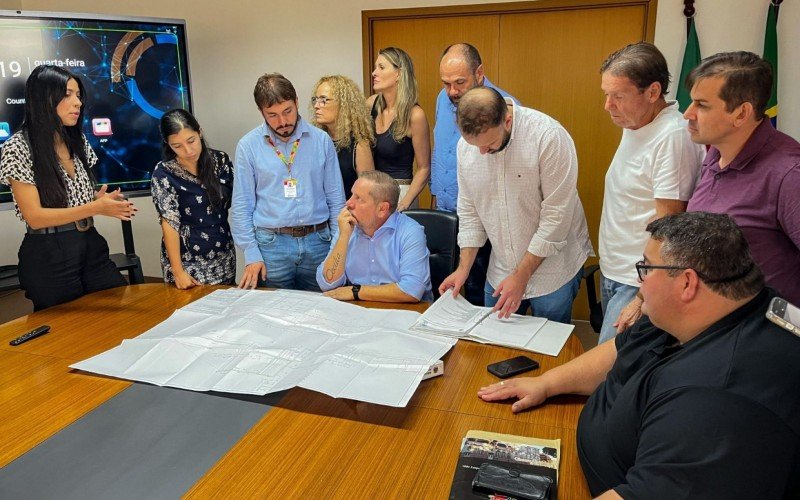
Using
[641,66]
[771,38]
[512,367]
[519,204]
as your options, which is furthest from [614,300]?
[771,38]

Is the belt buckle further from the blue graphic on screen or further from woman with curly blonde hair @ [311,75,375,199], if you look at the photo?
the blue graphic on screen

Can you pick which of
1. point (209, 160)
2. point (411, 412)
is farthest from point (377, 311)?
point (209, 160)

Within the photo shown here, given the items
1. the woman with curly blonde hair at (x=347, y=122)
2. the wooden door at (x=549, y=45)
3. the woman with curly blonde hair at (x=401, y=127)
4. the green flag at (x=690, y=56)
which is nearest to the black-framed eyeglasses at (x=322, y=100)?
the woman with curly blonde hair at (x=347, y=122)

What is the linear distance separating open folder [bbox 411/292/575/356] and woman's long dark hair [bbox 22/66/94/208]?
1.60 meters

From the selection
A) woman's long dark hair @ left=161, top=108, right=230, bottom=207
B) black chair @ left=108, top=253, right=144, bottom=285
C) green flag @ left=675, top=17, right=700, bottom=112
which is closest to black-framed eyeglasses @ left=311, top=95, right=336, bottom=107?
woman's long dark hair @ left=161, top=108, right=230, bottom=207

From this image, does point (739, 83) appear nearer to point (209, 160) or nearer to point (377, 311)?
point (377, 311)

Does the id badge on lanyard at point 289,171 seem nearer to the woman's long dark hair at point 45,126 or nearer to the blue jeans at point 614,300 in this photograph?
the woman's long dark hair at point 45,126

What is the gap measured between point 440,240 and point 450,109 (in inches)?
29.1

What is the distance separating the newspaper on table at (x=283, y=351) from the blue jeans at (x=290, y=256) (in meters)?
0.57

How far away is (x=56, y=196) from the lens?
7.50 ft

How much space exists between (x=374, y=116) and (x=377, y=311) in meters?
1.45

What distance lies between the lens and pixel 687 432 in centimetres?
84

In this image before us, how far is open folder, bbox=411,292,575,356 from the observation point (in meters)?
1.67

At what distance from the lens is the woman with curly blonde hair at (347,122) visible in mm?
2881
